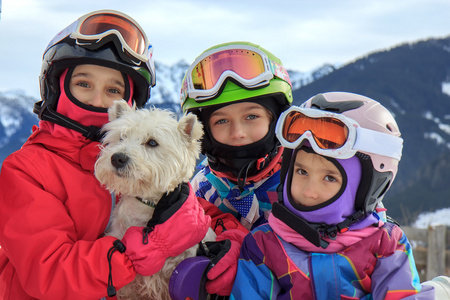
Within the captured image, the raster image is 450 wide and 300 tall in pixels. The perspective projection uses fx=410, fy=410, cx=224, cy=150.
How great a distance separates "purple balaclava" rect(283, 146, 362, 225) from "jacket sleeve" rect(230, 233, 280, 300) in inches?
18.9

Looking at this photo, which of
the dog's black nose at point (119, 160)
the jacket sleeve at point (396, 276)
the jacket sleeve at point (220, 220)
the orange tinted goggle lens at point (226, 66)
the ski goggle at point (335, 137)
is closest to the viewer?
the jacket sleeve at point (396, 276)

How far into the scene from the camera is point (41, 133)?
3486mm

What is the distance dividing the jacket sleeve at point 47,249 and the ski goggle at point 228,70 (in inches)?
73.1

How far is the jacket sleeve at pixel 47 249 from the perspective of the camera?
2836 mm

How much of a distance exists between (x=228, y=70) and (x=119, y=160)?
1744mm

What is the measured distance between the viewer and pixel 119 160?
2.90 meters

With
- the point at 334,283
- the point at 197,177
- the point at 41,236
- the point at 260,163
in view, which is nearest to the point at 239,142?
the point at 260,163

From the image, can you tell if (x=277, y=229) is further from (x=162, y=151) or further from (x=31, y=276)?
(x=31, y=276)

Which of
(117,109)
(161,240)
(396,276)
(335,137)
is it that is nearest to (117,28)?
(117,109)

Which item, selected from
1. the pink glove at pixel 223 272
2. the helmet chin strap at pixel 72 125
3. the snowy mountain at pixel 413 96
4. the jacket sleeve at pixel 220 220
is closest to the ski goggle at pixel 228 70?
the jacket sleeve at pixel 220 220

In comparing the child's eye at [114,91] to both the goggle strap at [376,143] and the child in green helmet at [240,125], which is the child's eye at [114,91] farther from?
the goggle strap at [376,143]

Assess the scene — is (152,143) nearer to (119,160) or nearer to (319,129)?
(119,160)

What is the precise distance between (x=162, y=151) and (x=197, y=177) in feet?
5.95

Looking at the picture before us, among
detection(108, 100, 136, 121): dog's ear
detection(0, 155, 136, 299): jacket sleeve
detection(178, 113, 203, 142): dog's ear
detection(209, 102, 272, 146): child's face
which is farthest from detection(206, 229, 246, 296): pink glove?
detection(108, 100, 136, 121): dog's ear
